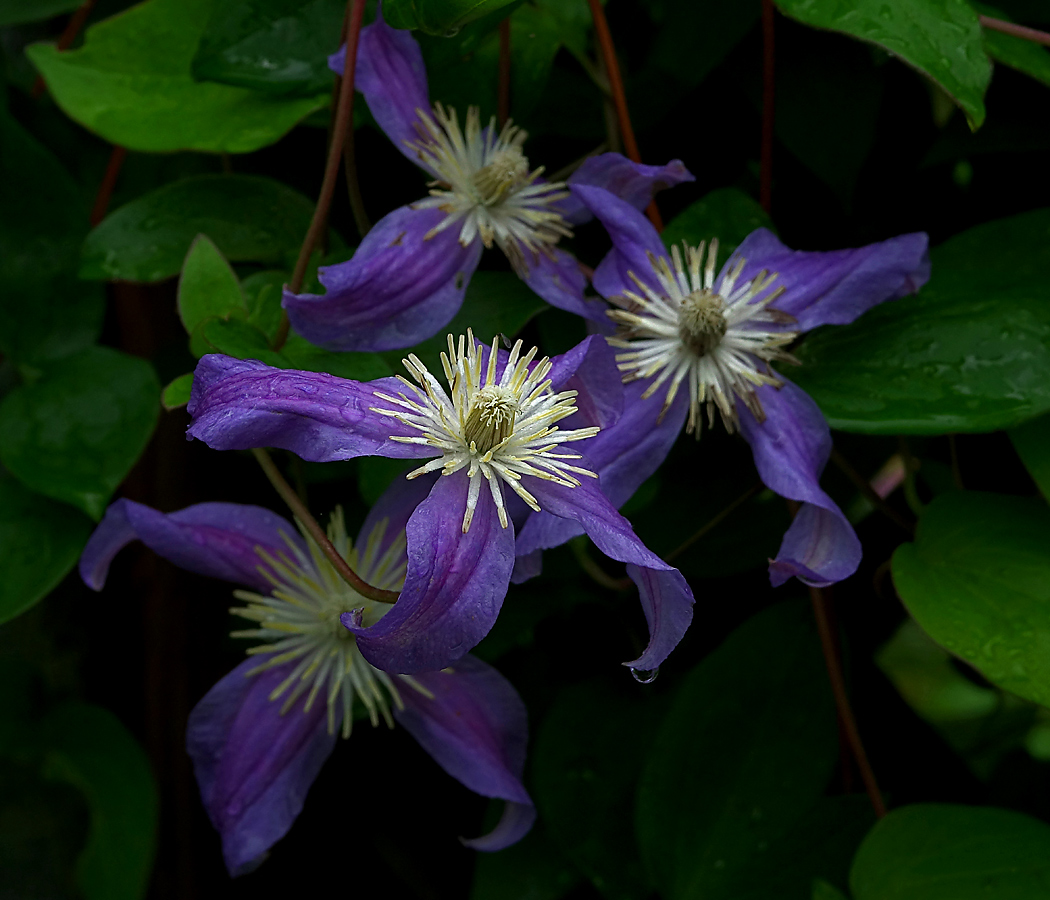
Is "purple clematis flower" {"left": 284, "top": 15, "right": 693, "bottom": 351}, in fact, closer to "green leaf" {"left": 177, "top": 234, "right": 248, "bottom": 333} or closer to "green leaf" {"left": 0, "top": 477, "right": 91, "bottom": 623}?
"green leaf" {"left": 177, "top": 234, "right": 248, "bottom": 333}

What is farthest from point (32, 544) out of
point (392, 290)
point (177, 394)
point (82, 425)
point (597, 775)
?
point (597, 775)

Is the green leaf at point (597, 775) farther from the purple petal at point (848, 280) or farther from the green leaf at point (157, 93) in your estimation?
the green leaf at point (157, 93)

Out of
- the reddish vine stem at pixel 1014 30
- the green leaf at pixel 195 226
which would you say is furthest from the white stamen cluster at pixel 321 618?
Answer: the reddish vine stem at pixel 1014 30

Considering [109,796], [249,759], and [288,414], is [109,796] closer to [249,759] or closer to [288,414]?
[249,759]

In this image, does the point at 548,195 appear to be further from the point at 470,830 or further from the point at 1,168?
the point at 470,830

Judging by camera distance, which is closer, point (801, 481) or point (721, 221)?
point (801, 481)

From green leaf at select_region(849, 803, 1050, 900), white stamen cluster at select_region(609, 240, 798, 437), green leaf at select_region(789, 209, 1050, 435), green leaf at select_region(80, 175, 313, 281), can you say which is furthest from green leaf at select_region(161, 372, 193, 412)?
green leaf at select_region(849, 803, 1050, 900)

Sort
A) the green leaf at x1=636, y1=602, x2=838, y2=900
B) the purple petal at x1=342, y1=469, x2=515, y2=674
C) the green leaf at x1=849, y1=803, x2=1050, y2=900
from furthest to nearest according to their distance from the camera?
1. the green leaf at x1=636, y1=602, x2=838, y2=900
2. the green leaf at x1=849, y1=803, x2=1050, y2=900
3. the purple petal at x1=342, y1=469, x2=515, y2=674
